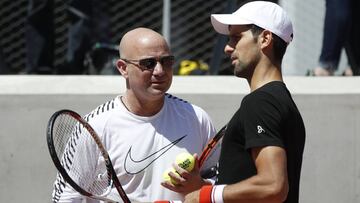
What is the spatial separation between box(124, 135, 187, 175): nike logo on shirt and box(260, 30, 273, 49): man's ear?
1112 mm

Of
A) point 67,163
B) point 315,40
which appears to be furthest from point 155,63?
point 315,40

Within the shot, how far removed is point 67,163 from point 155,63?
663 millimetres

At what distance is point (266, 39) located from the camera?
13.8 feet

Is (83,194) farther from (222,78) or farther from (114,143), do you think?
(222,78)

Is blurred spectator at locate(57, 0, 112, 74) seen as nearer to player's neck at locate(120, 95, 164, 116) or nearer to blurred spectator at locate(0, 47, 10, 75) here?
blurred spectator at locate(0, 47, 10, 75)

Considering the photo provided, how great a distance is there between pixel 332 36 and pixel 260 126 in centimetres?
328

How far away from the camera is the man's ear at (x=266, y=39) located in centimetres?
419

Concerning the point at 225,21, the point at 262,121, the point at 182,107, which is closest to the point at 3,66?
the point at 182,107

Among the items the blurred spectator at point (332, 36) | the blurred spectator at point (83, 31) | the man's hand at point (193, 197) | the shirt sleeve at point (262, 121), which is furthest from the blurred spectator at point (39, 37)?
the shirt sleeve at point (262, 121)

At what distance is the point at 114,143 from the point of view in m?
5.12

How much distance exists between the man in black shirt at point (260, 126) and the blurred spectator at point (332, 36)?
2871 mm

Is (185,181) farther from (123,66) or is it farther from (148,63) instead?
(123,66)

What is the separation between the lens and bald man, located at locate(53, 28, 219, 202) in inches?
201

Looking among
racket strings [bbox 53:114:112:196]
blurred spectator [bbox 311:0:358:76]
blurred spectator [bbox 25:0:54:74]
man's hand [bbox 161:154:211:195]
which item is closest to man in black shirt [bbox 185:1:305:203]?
man's hand [bbox 161:154:211:195]
